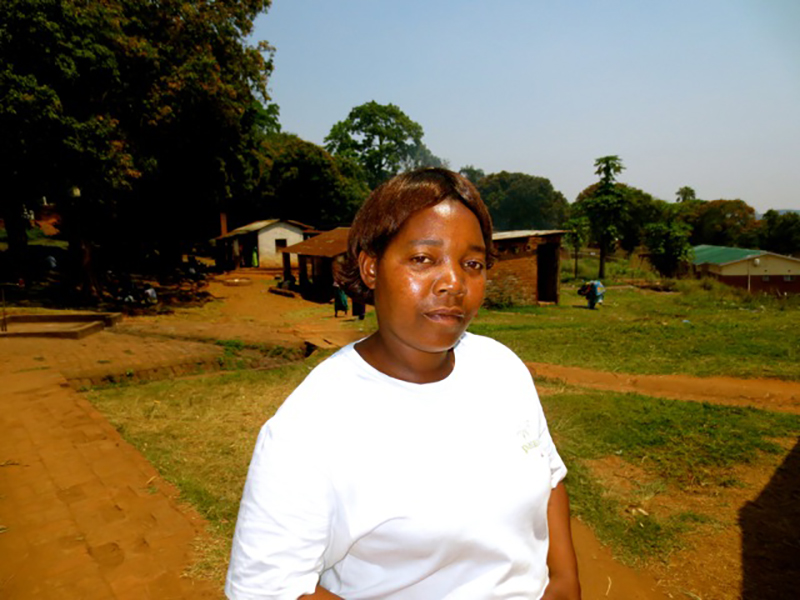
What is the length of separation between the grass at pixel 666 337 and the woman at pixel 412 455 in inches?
364

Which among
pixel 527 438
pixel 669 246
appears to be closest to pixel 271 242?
pixel 669 246

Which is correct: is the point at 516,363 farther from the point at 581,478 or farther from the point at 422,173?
the point at 581,478

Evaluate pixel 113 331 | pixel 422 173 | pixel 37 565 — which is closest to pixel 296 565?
pixel 422 173

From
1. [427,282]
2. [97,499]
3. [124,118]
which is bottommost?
[97,499]

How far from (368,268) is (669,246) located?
1538 inches

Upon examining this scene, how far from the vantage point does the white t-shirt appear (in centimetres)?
107

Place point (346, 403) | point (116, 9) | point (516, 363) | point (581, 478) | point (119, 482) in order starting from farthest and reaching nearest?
1. point (116, 9)
2. point (581, 478)
3. point (119, 482)
4. point (516, 363)
5. point (346, 403)

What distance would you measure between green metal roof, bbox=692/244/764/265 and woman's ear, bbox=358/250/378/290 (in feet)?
129

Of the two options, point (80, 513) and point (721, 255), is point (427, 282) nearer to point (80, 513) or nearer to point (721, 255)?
point (80, 513)

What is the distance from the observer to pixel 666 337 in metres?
12.1

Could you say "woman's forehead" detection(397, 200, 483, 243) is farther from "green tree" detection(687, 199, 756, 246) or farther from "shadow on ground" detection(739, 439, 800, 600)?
"green tree" detection(687, 199, 756, 246)

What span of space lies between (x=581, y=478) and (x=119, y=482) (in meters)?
4.60

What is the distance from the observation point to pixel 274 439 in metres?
1.09

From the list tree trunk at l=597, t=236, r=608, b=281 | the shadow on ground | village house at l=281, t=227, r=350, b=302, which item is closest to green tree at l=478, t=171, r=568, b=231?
tree trunk at l=597, t=236, r=608, b=281
